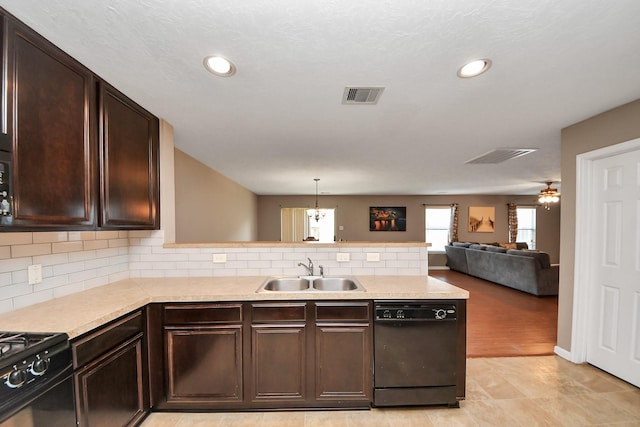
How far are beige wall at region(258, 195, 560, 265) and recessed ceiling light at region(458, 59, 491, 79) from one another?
6.91m

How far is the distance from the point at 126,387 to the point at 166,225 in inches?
50.3

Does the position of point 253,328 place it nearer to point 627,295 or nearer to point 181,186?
point 181,186

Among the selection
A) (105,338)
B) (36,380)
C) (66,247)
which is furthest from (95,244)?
(36,380)

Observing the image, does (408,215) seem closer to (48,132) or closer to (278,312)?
(278,312)

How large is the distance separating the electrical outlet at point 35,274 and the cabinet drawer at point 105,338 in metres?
0.58

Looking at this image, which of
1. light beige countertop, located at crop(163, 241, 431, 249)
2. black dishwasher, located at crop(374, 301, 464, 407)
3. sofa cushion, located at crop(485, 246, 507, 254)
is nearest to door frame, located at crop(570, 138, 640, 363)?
light beige countertop, located at crop(163, 241, 431, 249)

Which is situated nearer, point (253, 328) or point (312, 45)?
point (312, 45)

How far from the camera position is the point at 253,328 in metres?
1.90

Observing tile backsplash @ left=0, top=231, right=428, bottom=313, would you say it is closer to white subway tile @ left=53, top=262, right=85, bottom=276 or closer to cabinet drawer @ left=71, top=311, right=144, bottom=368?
white subway tile @ left=53, top=262, right=85, bottom=276

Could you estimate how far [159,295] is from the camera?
1865mm

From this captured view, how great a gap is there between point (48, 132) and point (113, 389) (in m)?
1.50

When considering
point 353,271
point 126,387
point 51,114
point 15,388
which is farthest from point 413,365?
point 51,114

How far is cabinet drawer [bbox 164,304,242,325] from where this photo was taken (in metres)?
1.88

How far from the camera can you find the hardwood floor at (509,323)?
2.95 m
